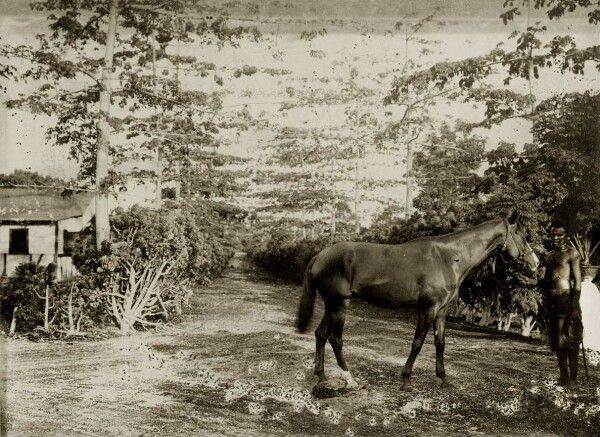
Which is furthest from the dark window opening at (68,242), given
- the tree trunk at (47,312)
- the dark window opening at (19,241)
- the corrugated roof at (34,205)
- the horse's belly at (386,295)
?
the horse's belly at (386,295)

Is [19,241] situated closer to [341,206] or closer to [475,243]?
[341,206]

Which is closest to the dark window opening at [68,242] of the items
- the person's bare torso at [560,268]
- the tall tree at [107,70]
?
the tall tree at [107,70]

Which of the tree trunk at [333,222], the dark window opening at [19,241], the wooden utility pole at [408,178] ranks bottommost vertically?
the dark window opening at [19,241]

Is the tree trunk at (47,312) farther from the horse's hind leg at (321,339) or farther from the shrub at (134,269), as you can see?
the horse's hind leg at (321,339)

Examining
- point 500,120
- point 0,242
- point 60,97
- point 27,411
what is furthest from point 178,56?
point 27,411

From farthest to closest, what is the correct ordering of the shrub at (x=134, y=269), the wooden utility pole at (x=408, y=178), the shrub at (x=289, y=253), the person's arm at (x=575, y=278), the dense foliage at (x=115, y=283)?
the shrub at (x=289, y=253)
the shrub at (x=134, y=269)
the dense foliage at (x=115, y=283)
the wooden utility pole at (x=408, y=178)
the person's arm at (x=575, y=278)

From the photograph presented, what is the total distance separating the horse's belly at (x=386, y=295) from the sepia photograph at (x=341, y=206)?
2cm

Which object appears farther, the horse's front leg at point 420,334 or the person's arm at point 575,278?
the person's arm at point 575,278

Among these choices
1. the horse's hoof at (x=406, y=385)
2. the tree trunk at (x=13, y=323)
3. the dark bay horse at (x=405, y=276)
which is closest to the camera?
the horse's hoof at (x=406, y=385)

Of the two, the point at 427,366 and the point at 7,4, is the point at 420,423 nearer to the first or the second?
the point at 427,366

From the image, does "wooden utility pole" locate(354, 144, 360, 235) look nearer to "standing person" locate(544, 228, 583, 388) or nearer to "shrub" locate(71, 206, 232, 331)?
"standing person" locate(544, 228, 583, 388)

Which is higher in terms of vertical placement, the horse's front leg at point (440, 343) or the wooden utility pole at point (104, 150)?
the wooden utility pole at point (104, 150)

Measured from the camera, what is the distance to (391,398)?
495 centimetres

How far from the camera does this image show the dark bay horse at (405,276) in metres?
5.28
